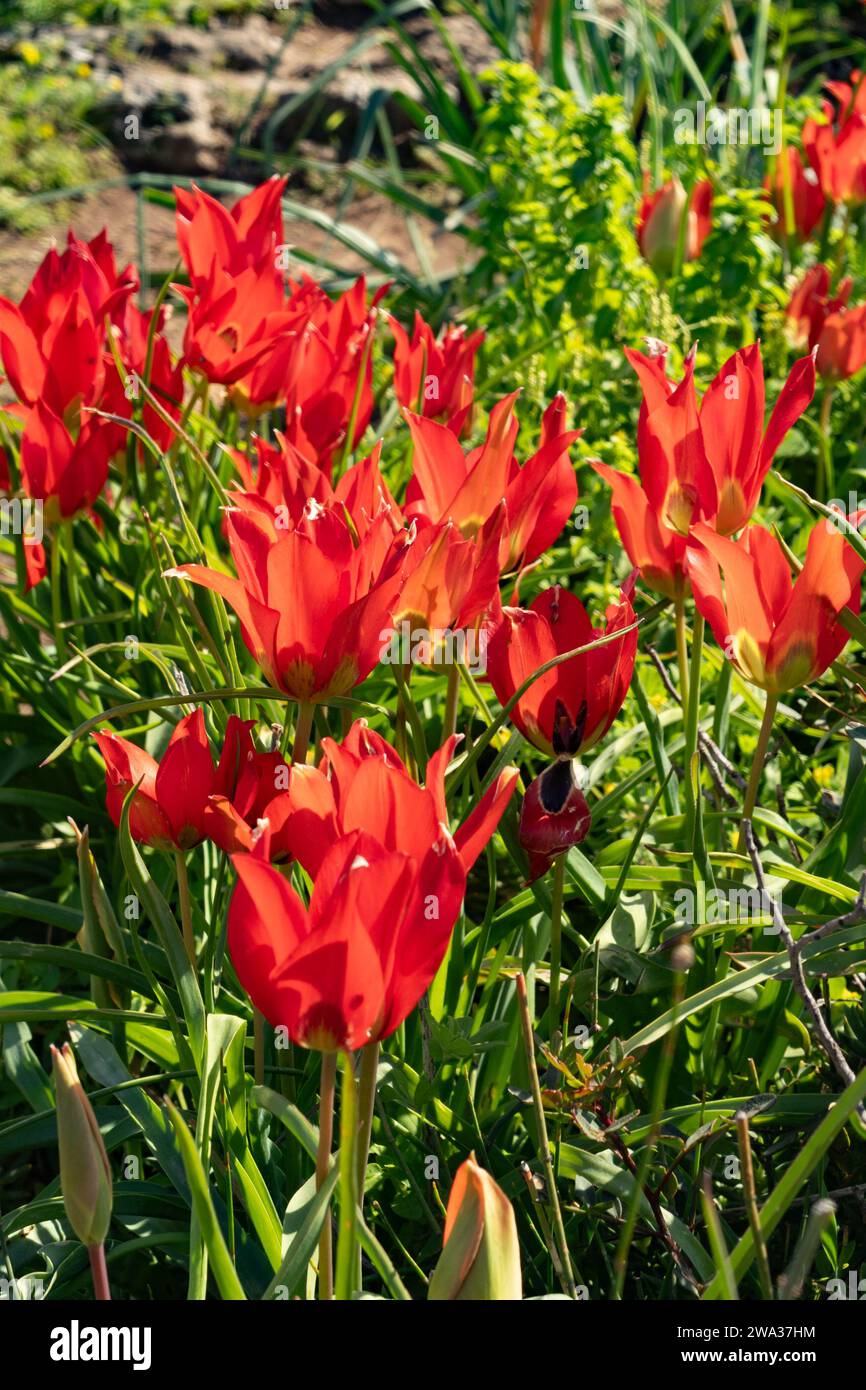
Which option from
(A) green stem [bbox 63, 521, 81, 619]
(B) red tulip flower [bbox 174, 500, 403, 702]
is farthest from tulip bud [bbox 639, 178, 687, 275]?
(B) red tulip flower [bbox 174, 500, 403, 702]

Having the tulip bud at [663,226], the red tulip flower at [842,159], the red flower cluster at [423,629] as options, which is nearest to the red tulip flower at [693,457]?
the red flower cluster at [423,629]

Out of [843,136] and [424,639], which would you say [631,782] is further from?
[843,136]

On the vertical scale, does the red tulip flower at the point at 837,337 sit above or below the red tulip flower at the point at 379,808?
above

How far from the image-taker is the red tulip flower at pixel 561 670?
4.34 ft

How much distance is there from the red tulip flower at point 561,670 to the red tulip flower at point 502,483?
0.45 feet

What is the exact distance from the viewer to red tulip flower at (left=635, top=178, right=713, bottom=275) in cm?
282

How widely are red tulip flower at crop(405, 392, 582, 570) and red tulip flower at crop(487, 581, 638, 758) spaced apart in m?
0.14

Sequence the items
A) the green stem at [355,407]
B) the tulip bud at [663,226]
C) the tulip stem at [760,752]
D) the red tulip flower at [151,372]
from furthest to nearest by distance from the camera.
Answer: the tulip bud at [663,226] < the red tulip flower at [151,372] < the green stem at [355,407] < the tulip stem at [760,752]

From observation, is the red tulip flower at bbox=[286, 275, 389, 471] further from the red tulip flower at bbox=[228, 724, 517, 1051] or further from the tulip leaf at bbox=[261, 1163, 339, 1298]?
the tulip leaf at bbox=[261, 1163, 339, 1298]

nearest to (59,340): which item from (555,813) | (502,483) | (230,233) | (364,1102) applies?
(230,233)

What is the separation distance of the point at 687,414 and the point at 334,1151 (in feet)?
2.79

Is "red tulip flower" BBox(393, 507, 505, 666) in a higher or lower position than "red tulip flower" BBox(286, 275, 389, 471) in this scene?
lower

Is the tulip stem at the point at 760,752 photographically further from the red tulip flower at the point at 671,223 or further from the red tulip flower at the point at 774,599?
the red tulip flower at the point at 671,223

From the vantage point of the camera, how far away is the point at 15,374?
1.99m
